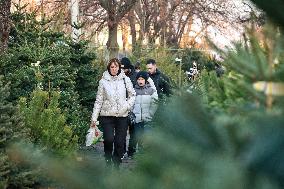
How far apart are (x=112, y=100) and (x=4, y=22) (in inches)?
119

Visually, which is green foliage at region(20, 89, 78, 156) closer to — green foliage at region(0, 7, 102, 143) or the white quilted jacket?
the white quilted jacket

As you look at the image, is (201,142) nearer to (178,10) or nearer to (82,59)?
(82,59)

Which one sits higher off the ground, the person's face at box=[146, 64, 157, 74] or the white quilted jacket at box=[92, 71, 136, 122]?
the person's face at box=[146, 64, 157, 74]

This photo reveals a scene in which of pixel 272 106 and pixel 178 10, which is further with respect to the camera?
pixel 178 10

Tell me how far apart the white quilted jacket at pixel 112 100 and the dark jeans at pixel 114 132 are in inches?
3.2

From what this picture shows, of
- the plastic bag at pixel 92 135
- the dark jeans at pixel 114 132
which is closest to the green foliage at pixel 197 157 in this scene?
the plastic bag at pixel 92 135

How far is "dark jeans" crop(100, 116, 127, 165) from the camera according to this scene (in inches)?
349

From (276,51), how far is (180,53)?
1065 inches

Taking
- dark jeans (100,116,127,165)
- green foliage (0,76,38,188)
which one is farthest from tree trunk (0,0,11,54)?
green foliage (0,76,38,188)

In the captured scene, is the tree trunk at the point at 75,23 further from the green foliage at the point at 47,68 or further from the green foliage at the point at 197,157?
the green foliage at the point at 197,157

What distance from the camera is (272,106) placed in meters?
1.08

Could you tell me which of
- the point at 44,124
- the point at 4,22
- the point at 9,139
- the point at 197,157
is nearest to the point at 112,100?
the point at 44,124

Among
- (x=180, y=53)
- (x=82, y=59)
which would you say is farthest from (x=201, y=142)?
(x=180, y=53)

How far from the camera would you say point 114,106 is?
8.83 metres
